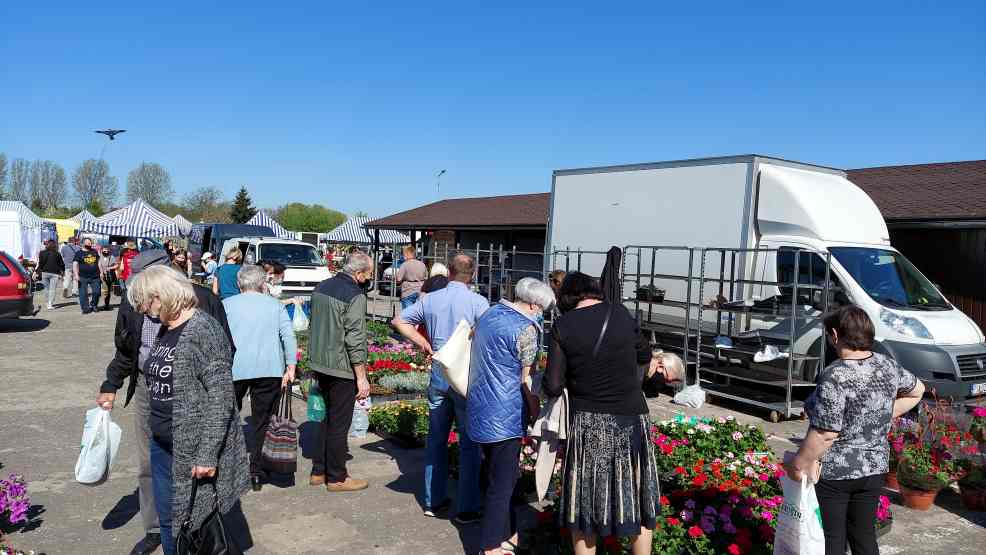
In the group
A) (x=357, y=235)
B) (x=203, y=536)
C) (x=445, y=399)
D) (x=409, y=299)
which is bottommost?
(x=203, y=536)

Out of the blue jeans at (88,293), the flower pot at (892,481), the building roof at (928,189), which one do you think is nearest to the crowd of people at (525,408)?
the flower pot at (892,481)

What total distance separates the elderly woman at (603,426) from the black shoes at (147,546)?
2.59 m

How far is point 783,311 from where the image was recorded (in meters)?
9.54

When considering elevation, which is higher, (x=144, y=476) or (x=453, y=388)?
(x=453, y=388)

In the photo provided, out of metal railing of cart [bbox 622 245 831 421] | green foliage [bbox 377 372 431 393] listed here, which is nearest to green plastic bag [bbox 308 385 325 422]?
green foliage [bbox 377 372 431 393]

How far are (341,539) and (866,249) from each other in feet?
27.6

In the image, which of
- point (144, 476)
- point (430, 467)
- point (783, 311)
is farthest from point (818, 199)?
point (144, 476)

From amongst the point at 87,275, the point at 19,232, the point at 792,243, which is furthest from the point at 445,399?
the point at 19,232

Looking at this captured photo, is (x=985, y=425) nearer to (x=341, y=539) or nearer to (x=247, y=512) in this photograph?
(x=341, y=539)

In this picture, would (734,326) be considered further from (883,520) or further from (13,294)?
(13,294)

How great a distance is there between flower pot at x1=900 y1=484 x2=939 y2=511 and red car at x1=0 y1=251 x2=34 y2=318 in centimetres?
1489

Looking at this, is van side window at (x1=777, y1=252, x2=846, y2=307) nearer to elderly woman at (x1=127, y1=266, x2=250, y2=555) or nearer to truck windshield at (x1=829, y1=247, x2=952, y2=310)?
truck windshield at (x1=829, y1=247, x2=952, y2=310)

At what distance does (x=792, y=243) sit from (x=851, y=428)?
6.96 metres

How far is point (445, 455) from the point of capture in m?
5.07
